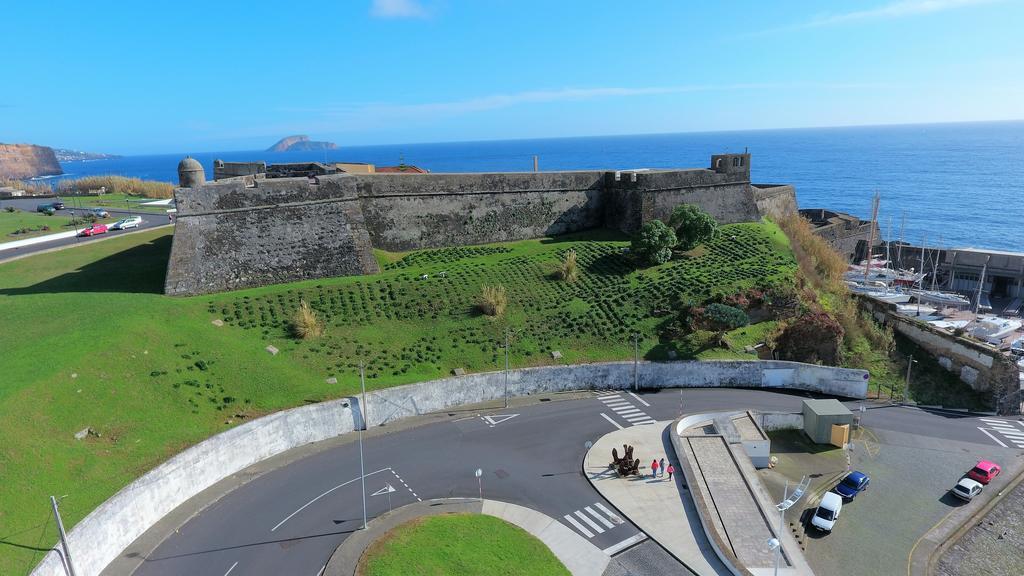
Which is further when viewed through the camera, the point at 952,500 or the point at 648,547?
the point at 952,500

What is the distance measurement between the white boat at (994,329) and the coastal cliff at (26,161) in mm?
202527

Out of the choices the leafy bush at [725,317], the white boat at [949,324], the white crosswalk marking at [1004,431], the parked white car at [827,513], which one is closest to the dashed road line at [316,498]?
the parked white car at [827,513]

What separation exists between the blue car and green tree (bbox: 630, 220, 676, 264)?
18674mm

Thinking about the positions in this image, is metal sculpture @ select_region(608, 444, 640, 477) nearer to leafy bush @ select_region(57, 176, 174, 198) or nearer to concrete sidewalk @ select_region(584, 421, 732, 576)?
concrete sidewalk @ select_region(584, 421, 732, 576)

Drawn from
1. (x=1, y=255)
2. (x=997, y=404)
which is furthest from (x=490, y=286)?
(x=1, y=255)

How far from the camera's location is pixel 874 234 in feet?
212

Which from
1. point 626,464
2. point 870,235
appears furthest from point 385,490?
point 870,235

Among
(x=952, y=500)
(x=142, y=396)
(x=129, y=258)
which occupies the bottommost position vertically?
(x=952, y=500)

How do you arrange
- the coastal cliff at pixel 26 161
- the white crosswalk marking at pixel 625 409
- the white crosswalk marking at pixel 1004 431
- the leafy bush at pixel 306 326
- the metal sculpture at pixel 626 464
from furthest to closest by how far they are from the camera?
the coastal cliff at pixel 26 161
the leafy bush at pixel 306 326
the white crosswalk marking at pixel 1004 431
the white crosswalk marking at pixel 625 409
the metal sculpture at pixel 626 464

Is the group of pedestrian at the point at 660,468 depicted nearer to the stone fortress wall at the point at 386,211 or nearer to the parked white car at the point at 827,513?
the parked white car at the point at 827,513

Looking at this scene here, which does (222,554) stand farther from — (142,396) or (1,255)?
(1,255)

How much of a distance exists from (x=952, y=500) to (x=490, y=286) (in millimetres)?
24318

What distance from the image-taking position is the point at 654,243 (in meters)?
37.4

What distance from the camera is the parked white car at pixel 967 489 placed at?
2198 cm
